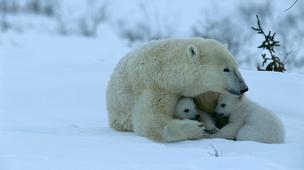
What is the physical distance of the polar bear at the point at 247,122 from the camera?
5.43 metres

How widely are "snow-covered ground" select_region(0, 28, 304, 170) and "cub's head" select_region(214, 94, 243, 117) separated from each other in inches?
13.6

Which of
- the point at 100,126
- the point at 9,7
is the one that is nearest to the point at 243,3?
the point at 9,7

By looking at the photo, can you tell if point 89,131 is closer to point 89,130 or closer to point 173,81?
point 89,130

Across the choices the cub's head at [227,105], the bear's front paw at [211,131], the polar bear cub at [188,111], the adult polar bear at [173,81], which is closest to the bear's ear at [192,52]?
the adult polar bear at [173,81]

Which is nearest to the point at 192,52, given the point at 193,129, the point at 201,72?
the point at 201,72

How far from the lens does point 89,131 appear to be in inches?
231

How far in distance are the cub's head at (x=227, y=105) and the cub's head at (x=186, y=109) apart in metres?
0.21

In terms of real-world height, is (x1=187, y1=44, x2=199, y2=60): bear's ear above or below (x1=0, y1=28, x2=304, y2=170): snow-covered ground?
above

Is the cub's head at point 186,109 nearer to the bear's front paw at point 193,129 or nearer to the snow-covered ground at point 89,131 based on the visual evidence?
the bear's front paw at point 193,129

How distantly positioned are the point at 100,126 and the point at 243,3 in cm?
1831

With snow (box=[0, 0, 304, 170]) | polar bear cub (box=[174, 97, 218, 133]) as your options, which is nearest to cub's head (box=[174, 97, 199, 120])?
polar bear cub (box=[174, 97, 218, 133])

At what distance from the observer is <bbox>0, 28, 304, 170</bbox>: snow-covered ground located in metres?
4.36

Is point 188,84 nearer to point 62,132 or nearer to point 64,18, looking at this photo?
point 62,132

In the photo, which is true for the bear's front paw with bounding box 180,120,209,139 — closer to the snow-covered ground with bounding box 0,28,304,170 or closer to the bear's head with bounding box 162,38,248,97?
the snow-covered ground with bounding box 0,28,304,170
